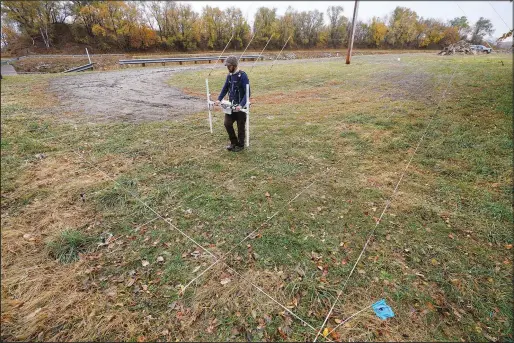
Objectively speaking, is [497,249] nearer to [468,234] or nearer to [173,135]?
[468,234]

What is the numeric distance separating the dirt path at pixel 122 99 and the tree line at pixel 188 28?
197 centimetres

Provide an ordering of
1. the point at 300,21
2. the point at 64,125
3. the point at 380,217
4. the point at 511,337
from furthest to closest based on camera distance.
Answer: the point at 300,21 < the point at 64,125 < the point at 380,217 < the point at 511,337

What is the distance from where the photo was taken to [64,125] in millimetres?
6918

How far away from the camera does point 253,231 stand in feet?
12.6

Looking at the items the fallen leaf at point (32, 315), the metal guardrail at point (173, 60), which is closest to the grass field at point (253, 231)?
the fallen leaf at point (32, 315)

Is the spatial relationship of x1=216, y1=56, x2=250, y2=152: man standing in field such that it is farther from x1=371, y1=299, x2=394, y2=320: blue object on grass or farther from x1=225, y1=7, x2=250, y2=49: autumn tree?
x1=225, y1=7, x2=250, y2=49: autumn tree

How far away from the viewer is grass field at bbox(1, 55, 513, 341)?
2.67 m

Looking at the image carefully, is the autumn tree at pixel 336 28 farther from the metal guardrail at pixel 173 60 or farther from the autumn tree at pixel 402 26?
the metal guardrail at pixel 173 60

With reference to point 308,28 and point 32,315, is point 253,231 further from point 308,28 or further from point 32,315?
point 308,28

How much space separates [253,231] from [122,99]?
924 cm

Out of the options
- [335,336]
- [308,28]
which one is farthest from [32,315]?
[308,28]

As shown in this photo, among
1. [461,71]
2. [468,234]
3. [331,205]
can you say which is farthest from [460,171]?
[461,71]

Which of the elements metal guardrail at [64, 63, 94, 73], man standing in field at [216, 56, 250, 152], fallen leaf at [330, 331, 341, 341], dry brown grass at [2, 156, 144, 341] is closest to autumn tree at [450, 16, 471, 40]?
man standing in field at [216, 56, 250, 152]

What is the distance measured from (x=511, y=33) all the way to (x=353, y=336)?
26.7 ft
